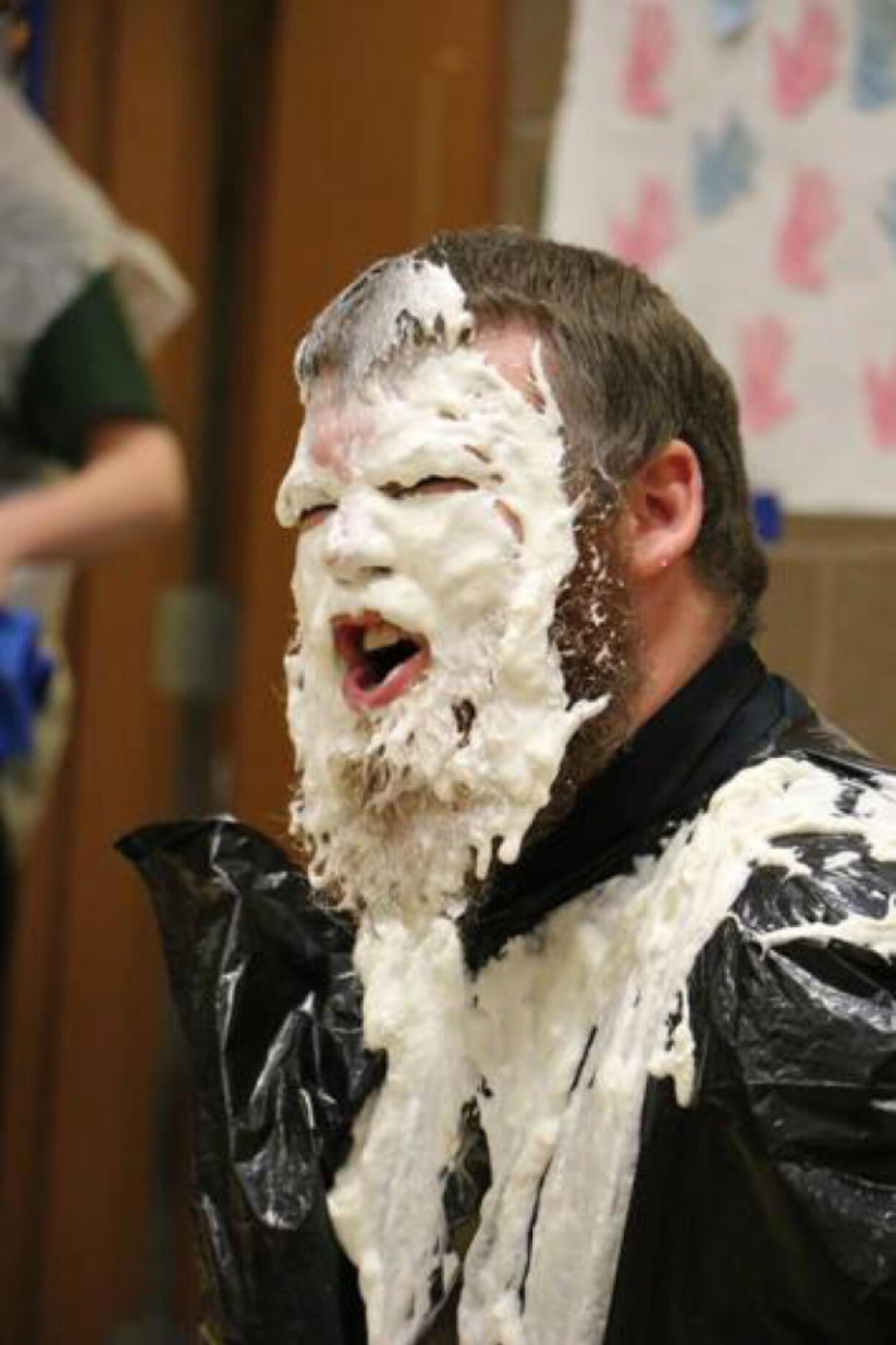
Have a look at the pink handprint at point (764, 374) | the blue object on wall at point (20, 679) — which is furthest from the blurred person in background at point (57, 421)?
the pink handprint at point (764, 374)

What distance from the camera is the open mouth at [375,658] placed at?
0.92 metres

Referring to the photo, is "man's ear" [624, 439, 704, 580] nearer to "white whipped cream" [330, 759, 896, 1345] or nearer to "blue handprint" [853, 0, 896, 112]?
"white whipped cream" [330, 759, 896, 1345]

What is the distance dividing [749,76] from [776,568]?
37cm

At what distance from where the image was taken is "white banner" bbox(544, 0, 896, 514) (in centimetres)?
143

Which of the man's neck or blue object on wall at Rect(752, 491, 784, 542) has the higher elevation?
the man's neck

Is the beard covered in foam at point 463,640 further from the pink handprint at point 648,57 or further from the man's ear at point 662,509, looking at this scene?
the pink handprint at point 648,57

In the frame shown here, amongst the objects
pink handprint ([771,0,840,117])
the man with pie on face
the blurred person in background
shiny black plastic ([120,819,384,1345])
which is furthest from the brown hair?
the blurred person in background

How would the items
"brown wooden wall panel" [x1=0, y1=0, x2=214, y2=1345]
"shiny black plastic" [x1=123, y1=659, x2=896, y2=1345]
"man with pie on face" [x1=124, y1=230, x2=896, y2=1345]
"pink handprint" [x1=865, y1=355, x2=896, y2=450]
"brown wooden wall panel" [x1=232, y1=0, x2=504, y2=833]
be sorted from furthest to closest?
"brown wooden wall panel" [x1=0, y1=0, x2=214, y2=1345] < "brown wooden wall panel" [x1=232, y1=0, x2=504, y2=833] < "pink handprint" [x1=865, y1=355, x2=896, y2=450] < "man with pie on face" [x1=124, y1=230, x2=896, y2=1345] < "shiny black plastic" [x1=123, y1=659, x2=896, y2=1345]

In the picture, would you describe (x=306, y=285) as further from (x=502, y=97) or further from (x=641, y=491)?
(x=641, y=491)

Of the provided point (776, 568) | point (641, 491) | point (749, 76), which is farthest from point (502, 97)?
point (641, 491)

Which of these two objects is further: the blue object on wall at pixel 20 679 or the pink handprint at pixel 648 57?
the pink handprint at pixel 648 57

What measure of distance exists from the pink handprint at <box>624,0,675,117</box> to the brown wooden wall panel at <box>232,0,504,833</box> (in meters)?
0.20

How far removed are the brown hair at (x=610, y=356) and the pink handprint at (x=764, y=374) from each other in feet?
1.60

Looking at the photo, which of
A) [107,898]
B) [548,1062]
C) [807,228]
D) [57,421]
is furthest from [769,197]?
[107,898]
